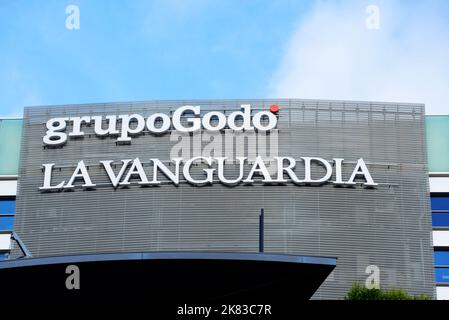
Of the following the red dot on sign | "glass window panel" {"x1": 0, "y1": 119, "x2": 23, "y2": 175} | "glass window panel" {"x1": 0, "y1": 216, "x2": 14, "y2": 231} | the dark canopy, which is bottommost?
the dark canopy

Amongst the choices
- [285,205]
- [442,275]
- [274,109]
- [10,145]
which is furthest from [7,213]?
[442,275]

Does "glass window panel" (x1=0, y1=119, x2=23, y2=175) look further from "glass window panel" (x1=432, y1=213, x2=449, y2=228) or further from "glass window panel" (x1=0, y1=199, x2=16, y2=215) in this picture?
"glass window panel" (x1=432, y1=213, x2=449, y2=228)

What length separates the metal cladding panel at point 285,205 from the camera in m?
39.7

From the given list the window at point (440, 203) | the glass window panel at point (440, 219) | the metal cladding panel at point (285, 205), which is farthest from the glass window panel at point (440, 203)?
the metal cladding panel at point (285, 205)

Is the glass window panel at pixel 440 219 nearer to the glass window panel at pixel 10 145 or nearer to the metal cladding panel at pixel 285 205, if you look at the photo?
the metal cladding panel at pixel 285 205

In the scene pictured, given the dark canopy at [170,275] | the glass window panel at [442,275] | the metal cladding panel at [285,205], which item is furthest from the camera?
the glass window panel at [442,275]

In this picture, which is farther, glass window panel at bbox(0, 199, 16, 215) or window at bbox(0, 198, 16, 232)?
glass window panel at bbox(0, 199, 16, 215)

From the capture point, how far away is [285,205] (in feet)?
132

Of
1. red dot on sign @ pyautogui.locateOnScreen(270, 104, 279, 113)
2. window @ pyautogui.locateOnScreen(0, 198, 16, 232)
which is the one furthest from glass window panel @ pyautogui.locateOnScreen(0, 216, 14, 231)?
red dot on sign @ pyautogui.locateOnScreen(270, 104, 279, 113)

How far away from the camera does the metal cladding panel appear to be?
3972cm

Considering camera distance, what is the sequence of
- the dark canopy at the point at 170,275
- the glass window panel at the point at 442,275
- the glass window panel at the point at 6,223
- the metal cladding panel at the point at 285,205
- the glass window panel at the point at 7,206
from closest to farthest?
the dark canopy at the point at 170,275, the metal cladding panel at the point at 285,205, the glass window panel at the point at 442,275, the glass window panel at the point at 6,223, the glass window panel at the point at 7,206

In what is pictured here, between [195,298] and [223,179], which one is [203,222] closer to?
[223,179]

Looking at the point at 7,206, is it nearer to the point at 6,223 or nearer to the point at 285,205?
the point at 6,223
